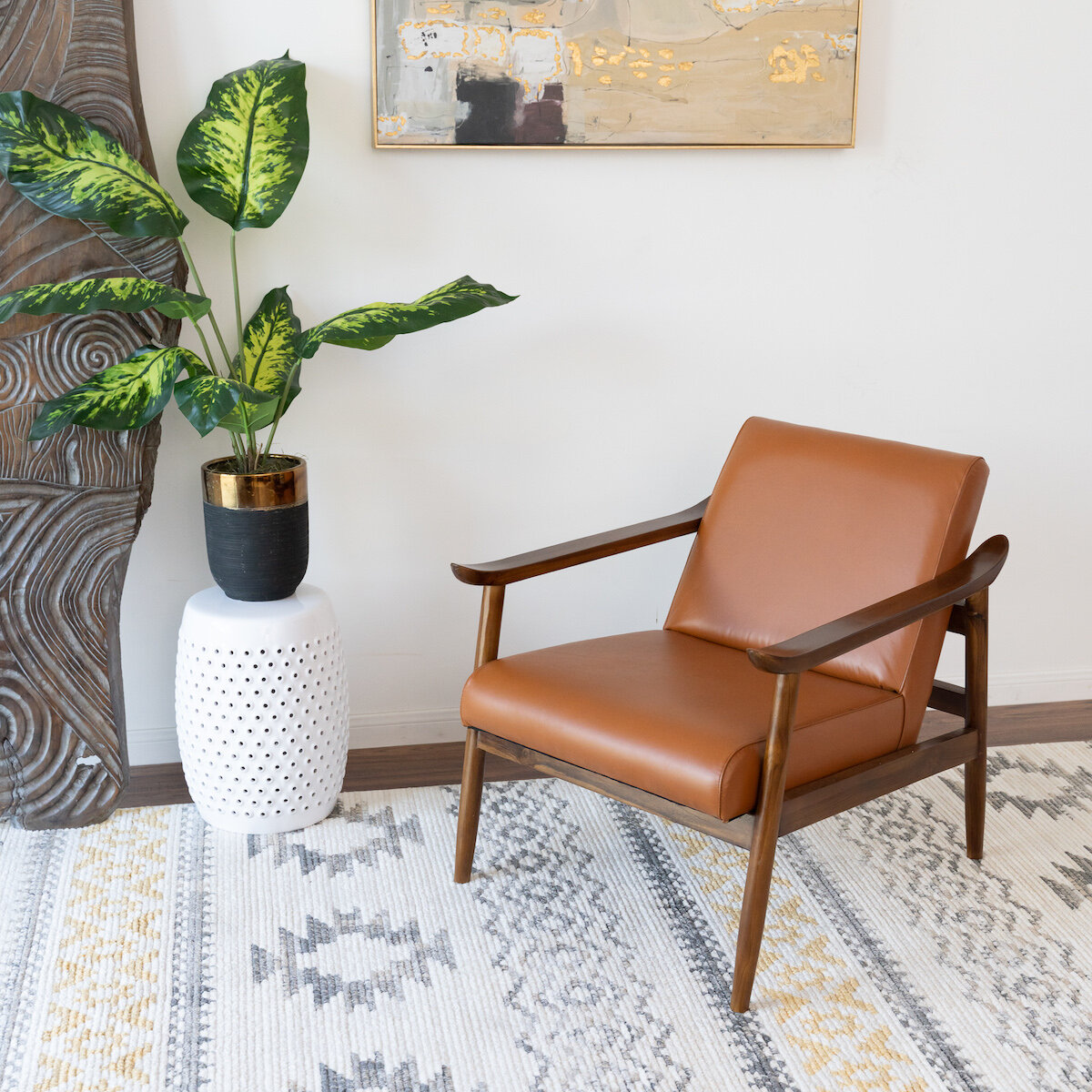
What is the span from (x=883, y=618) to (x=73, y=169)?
1491 millimetres

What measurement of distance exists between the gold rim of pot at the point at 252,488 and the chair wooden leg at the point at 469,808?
553 mm

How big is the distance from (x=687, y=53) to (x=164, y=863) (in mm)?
1855

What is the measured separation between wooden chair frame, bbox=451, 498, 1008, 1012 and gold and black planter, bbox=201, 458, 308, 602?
401 millimetres

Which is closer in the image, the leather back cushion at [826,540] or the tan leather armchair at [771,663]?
the tan leather armchair at [771,663]

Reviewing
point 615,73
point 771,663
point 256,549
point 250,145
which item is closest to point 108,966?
point 256,549

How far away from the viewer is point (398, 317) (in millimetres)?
2062

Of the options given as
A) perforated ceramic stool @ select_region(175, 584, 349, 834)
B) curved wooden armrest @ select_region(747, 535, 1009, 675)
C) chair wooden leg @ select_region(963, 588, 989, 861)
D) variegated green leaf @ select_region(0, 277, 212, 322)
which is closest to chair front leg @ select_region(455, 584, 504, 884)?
perforated ceramic stool @ select_region(175, 584, 349, 834)

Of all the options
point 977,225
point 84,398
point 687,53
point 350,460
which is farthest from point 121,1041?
point 977,225

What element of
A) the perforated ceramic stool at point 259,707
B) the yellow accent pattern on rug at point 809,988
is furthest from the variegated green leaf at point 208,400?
the yellow accent pattern on rug at point 809,988

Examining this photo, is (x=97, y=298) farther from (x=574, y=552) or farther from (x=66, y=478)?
(x=574, y=552)

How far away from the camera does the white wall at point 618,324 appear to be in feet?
7.79

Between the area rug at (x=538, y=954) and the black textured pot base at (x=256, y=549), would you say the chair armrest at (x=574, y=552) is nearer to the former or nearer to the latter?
the black textured pot base at (x=256, y=549)

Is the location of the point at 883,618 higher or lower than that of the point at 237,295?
lower

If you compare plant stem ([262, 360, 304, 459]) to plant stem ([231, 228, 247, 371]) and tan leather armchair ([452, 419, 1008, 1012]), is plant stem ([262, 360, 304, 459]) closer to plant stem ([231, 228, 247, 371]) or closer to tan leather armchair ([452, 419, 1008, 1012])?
plant stem ([231, 228, 247, 371])
